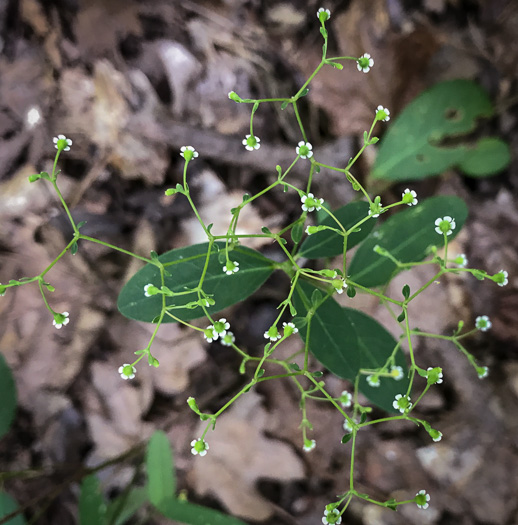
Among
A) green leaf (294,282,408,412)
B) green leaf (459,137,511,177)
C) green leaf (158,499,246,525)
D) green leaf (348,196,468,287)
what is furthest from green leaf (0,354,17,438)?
green leaf (459,137,511,177)

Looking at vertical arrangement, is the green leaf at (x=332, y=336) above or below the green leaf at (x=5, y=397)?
above

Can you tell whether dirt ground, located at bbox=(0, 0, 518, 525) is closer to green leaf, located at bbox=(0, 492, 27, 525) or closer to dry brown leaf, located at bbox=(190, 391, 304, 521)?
dry brown leaf, located at bbox=(190, 391, 304, 521)

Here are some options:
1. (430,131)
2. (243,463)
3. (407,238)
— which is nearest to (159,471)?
(243,463)

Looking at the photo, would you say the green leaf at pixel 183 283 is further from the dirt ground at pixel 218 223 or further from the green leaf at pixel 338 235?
the dirt ground at pixel 218 223

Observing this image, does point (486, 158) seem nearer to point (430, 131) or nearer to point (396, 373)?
point (430, 131)

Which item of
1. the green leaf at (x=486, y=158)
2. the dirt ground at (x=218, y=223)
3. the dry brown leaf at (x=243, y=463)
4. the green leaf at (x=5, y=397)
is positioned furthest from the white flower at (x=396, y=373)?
the green leaf at (x=5, y=397)

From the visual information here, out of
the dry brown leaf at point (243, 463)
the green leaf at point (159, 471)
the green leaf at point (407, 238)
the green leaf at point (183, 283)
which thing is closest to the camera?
the green leaf at point (183, 283)
